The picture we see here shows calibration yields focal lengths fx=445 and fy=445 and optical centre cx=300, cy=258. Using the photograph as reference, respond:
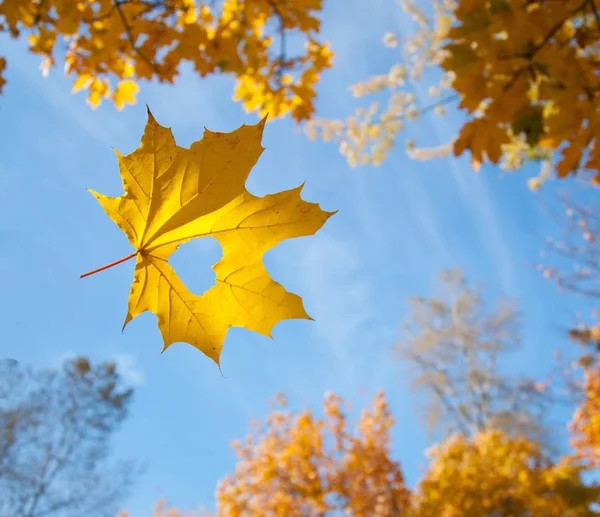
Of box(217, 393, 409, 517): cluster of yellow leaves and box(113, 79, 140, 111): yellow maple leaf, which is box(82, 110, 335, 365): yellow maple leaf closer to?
box(113, 79, 140, 111): yellow maple leaf

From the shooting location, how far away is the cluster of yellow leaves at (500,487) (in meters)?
4.56

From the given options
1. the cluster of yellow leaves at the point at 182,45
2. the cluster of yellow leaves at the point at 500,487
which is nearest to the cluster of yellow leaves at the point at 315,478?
the cluster of yellow leaves at the point at 500,487

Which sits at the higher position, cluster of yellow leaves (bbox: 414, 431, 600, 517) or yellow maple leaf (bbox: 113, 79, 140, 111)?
yellow maple leaf (bbox: 113, 79, 140, 111)

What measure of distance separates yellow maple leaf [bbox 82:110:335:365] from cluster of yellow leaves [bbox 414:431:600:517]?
4.97 m

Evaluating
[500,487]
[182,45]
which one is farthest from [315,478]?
[182,45]

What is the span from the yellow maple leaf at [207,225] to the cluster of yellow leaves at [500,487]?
195 inches

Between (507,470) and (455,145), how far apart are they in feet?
17.0

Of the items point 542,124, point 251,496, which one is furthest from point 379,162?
point 251,496

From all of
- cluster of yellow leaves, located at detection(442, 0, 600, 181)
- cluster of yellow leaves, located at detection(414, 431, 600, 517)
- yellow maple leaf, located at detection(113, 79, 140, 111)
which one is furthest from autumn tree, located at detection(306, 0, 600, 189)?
cluster of yellow leaves, located at detection(414, 431, 600, 517)

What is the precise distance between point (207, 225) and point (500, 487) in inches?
233

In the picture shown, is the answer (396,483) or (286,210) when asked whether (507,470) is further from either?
(286,210)

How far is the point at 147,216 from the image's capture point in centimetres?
53

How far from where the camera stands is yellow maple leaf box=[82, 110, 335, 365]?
480 mm

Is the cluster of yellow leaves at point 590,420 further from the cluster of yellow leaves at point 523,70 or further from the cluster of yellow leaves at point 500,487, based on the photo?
the cluster of yellow leaves at point 523,70
